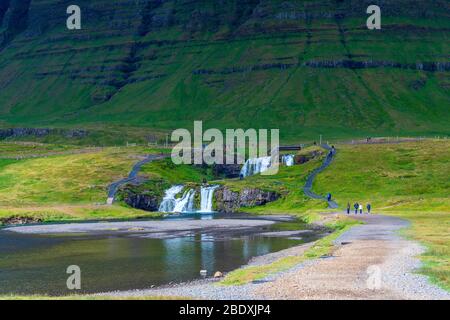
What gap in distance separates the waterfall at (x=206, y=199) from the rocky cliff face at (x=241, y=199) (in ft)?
4.07

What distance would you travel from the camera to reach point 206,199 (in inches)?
6506

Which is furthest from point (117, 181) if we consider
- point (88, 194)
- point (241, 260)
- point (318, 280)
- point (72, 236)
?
point (318, 280)

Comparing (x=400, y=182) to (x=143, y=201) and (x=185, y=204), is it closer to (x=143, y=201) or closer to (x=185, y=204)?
(x=185, y=204)

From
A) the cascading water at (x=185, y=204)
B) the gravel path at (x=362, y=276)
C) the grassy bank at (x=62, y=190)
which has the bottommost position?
the cascading water at (x=185, y=204)

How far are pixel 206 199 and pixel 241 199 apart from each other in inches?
328

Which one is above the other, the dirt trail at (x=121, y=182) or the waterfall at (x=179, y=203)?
the dirt trail at (x=121, y=182)

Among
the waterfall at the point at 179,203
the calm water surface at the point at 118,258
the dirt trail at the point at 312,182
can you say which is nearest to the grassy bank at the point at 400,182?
the dirt trail at the point at 312,182

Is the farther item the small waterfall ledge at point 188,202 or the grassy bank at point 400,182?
the small waterfall ledge at point 188,202

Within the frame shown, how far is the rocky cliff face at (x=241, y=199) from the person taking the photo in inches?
6432

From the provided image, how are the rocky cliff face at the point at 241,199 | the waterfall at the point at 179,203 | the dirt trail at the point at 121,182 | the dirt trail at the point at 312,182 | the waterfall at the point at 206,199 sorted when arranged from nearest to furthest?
the dirt trail at the point at 312,182 → the dirt trail at the point at 121,182 → the rocky cliff face at the point at 241,199 → the waterfall at the point at 206,199 → the waterfall at the point at 179,203

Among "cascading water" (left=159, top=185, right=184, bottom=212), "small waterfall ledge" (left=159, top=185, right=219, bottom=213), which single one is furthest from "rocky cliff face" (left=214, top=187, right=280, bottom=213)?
"cascading water" (left=159, top=185, right=184, bottom=212)

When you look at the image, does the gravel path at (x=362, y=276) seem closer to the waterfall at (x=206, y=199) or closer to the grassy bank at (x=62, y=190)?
the grassy bank at (x=62, y=190)
